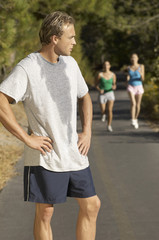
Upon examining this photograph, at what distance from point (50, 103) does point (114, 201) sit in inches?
129

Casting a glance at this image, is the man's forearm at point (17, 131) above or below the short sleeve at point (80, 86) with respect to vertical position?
below

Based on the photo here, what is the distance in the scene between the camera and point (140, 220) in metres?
6.15

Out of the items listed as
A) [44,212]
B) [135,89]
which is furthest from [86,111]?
[135,89]

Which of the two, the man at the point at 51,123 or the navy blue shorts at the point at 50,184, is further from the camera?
the navy blue shorts at the point at 50,184

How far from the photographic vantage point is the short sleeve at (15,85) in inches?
151

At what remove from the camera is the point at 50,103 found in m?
3.92

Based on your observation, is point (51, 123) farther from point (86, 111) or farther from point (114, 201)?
point (114, 201)

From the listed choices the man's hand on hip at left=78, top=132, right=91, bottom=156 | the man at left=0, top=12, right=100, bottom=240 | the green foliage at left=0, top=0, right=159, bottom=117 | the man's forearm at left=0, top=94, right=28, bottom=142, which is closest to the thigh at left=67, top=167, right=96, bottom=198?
the man at left=0, top=12, right=100, bottom=240

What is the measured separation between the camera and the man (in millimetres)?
3898

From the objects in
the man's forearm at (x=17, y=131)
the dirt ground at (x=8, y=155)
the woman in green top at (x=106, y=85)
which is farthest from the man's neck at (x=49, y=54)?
the woman in green top at (x=106, y=85)

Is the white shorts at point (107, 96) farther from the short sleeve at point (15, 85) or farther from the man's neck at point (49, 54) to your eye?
the short sleeve at point (15, 85)

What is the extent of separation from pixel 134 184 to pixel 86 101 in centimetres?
379

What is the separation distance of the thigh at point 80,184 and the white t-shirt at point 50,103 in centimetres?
5

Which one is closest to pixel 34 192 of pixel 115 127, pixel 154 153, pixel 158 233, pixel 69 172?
pixel 69 172
